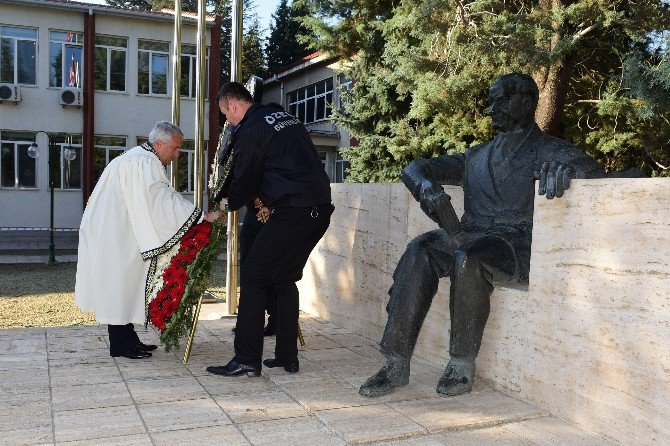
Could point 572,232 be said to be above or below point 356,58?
below

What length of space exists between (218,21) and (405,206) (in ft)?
55.7

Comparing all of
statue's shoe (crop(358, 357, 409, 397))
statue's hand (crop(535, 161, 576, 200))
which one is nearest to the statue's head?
statue's hand (crop(535, 161, 576, 200))

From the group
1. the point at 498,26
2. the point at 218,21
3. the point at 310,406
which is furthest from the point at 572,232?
the point at 218,21

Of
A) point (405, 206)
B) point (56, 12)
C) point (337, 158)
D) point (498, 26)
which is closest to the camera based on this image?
point (405, 206)

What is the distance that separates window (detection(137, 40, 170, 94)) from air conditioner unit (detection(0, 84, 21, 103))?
3.34m

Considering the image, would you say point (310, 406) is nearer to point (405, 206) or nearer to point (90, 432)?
point (90, 432)

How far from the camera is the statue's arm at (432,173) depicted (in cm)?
411

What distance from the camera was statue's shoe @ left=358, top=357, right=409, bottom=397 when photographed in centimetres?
388

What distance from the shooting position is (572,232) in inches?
140

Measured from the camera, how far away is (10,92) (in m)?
19.1

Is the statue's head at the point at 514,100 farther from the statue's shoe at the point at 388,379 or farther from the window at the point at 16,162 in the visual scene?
the window at the point at 16,162

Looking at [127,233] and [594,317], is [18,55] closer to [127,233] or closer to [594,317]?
[127,233]

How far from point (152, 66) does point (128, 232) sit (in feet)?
56.8

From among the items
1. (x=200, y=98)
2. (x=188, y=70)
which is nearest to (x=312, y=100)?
(x=188, y=70)
